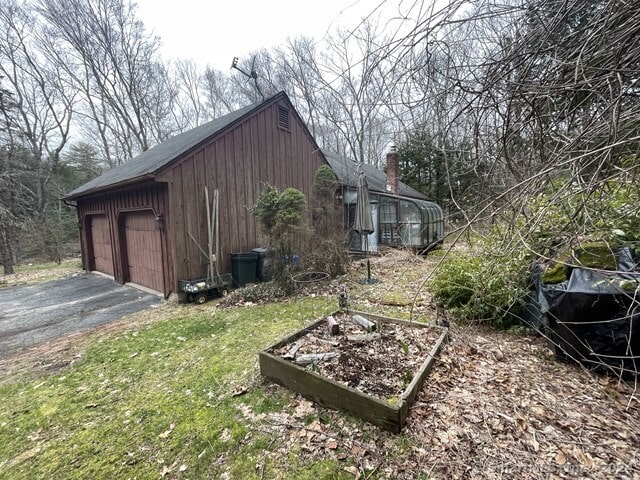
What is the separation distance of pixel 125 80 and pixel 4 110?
5.46 meters

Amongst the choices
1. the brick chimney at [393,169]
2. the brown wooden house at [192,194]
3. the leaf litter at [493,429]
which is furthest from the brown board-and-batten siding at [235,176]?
the leaf litter at [493,429]

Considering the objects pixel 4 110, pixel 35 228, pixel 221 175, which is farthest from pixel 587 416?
pixel 35 228

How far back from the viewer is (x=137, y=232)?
6.97m

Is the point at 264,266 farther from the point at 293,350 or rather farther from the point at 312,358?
the point at 312,358

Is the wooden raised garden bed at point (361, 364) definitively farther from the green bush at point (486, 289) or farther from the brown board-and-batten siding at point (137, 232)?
the brown board-and-batten siding at point (137, 232)

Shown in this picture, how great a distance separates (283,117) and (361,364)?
755 centimetres

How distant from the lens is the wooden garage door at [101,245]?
27.2ft

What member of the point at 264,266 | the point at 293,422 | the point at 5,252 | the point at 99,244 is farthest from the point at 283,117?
the point at 5,252

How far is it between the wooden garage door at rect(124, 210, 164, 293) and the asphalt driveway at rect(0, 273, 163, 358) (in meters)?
0.36

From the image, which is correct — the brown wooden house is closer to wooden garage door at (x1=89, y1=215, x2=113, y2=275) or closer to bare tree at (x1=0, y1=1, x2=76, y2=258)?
wooden garage door at (x1=89, y1=215, x2=113, y2=275)

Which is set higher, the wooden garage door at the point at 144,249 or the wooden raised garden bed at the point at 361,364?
the wooden garage door at the point at 144,249

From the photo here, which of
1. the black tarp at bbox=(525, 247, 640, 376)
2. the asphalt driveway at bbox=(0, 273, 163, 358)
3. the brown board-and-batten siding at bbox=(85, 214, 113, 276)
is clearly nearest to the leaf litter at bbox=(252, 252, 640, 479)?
the black tarp at bbox=(525, 247, 640, 376)

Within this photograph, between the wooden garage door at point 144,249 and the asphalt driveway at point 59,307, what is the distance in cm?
36

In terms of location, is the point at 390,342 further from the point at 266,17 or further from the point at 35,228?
the point at 35,228
